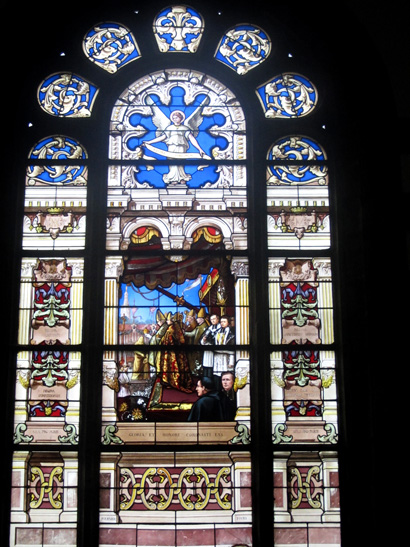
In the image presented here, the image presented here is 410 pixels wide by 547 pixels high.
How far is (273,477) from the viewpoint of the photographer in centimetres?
472

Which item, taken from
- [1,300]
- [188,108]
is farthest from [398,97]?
[1,300]

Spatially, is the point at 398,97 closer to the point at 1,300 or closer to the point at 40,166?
the point at 40,166

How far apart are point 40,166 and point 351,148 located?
6.51ft

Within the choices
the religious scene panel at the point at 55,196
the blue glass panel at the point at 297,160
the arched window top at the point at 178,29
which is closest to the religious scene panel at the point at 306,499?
the blue glass panel at the point at 297,160

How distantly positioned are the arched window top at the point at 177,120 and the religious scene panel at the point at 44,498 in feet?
6.40

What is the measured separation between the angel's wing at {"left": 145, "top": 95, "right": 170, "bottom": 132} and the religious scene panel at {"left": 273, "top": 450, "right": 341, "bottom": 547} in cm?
222

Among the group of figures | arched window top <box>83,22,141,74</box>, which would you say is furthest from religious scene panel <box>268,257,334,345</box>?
arched window top <box>83,22,141,74</box>

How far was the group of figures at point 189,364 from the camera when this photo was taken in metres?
4.86

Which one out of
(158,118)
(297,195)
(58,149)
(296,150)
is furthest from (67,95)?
(297,195)

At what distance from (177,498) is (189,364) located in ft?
2.56

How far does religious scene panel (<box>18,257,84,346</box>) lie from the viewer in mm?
4945

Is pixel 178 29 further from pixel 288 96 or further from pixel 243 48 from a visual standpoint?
pixel 288 96

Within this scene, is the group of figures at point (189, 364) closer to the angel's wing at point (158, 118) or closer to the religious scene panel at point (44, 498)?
the religious scene panel at point (44, 498)

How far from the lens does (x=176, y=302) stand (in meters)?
5.02
